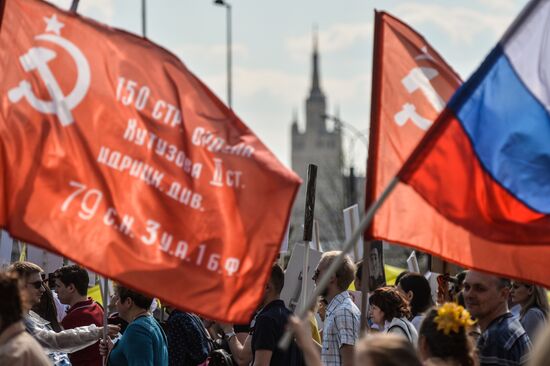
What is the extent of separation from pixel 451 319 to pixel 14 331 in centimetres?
201

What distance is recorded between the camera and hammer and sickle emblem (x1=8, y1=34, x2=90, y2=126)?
6.81 metres

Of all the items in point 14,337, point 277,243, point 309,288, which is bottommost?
point 14,337

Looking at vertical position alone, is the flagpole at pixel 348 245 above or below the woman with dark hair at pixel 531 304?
below

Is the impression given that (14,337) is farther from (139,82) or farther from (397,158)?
(397,158)

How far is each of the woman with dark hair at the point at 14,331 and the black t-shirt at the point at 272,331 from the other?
3.09 meters

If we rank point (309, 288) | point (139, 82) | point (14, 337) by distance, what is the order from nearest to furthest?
point (14, 337) → point (139, 82) → point (309, 288)

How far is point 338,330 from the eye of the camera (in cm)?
907

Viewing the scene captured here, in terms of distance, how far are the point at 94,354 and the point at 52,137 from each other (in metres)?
3.65

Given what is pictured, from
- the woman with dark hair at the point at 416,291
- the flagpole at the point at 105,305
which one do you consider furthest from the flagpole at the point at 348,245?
the woman with dark hair at the point at 416,291

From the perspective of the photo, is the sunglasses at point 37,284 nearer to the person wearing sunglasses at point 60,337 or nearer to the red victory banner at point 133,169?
the person wearing sunglasses at point 60,337

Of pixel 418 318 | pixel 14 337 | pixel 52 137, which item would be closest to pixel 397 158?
pixel 52 137

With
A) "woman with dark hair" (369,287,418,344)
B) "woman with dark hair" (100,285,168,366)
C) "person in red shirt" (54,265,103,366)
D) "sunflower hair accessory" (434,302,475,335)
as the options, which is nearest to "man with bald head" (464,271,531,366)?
"sunflower hair accessory" (434,302,475,335)

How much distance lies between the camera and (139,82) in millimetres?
6957

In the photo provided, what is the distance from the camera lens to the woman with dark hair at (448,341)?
6.16m
